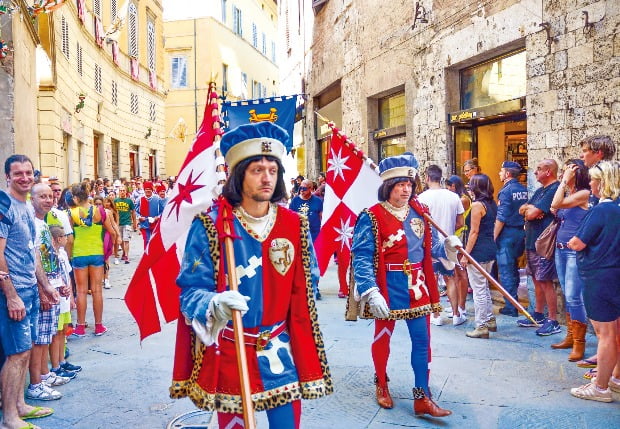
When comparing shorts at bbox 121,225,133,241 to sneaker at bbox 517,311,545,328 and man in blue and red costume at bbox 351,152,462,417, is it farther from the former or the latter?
man in blue and red costume at bbox 351,152,462,417

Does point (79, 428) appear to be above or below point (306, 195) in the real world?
below

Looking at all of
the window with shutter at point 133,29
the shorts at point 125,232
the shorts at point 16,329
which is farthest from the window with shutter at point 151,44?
the shorts at point 16,329

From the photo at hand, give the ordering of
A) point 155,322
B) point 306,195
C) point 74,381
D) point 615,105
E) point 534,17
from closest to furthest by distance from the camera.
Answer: point 155,322 < point 74,381 < point 615,105 < point 534,17 < point 306,195

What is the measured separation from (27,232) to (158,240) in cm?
101

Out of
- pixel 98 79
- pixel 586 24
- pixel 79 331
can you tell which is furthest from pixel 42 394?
pixel 98 79

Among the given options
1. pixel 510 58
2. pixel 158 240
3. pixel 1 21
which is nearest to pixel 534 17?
pixel 510 58

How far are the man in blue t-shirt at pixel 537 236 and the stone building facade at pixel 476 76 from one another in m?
0.81

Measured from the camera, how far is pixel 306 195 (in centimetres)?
928

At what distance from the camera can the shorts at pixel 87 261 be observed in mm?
6883

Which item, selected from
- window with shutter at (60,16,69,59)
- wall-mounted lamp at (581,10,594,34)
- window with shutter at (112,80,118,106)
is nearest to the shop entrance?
wall-mounted lamp at (581,10,594,34)

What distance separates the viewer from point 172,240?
4004mm

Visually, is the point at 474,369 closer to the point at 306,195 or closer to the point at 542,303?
the point at 542,303

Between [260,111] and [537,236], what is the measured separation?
21.4ft

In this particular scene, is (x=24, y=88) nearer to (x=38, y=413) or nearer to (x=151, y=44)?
(x=38, y=413)
